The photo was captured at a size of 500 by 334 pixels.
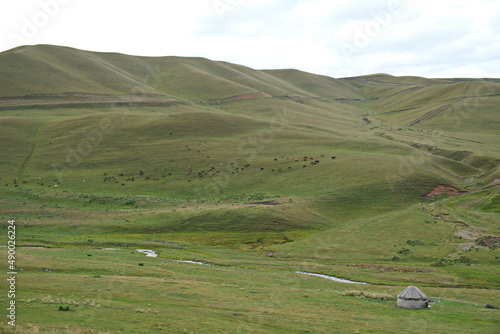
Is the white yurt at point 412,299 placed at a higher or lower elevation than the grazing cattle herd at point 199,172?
lower

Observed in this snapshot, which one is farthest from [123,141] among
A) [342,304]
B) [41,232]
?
[342,304]

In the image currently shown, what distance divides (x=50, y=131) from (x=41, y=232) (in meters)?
81.7

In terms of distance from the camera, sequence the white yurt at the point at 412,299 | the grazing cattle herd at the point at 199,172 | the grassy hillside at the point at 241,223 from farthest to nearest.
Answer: the grazing cattle herd at the point at 199,172 < the white yurt at the point at 412,299 < the grassy hillside at the point at 241,223

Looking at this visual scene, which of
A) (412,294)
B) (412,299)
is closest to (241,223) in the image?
(412,294)

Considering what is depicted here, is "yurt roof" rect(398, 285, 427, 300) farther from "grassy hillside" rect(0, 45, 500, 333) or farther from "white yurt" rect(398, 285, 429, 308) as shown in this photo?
"grassy hillside" rect(0, 45, 500, 333)

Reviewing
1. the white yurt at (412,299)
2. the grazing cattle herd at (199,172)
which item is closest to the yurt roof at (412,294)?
the white yurt at (412,299)

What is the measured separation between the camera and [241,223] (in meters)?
81.8

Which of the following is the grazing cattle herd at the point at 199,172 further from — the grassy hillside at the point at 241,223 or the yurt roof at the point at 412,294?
the yurt roof at the point at 412,294

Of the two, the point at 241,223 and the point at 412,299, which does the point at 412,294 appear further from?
the point at 241,223

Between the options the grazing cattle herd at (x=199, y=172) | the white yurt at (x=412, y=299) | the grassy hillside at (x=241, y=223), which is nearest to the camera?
the grassy hillside at (x=241, y=223)

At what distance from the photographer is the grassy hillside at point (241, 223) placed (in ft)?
115

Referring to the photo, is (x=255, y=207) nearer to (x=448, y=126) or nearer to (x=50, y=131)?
(x=50, y=131)

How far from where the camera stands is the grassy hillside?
115ft

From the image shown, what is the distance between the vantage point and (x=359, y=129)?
634 ft
